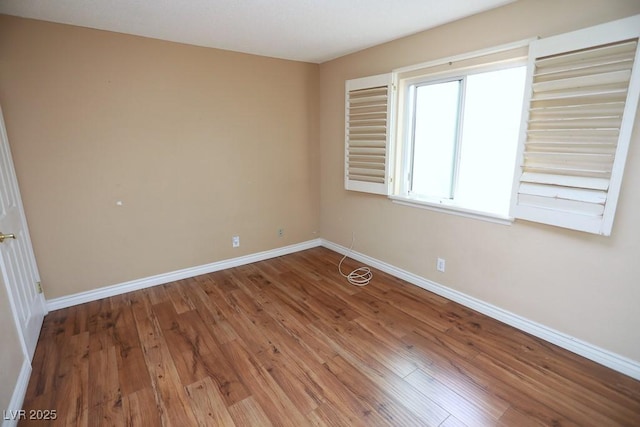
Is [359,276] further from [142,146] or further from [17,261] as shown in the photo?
[17,261]

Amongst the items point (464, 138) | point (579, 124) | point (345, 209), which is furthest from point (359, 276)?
point (579, 124)

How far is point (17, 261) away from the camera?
2102 mm

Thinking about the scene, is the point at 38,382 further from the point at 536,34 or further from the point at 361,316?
the point at 536,34

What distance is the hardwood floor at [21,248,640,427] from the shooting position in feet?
5.47

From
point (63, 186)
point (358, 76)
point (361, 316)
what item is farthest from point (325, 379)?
point (358, 76)

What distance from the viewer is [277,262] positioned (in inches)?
148

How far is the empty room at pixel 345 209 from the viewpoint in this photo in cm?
178

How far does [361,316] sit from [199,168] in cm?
219

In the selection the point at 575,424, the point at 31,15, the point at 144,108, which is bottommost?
the point at 575,424

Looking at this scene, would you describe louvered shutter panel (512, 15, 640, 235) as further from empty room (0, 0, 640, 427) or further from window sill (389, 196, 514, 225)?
window sill (389, 196, 514, 225)

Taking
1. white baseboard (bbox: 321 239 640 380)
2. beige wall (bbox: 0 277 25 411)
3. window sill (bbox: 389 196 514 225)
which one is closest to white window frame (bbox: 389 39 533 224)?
window sill (bbox: 389 196 514 225)

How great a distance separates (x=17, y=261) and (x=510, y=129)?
3698 mm

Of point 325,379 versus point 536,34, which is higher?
point 536,34

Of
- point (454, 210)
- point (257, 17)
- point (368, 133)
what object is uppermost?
point (257, 17)
